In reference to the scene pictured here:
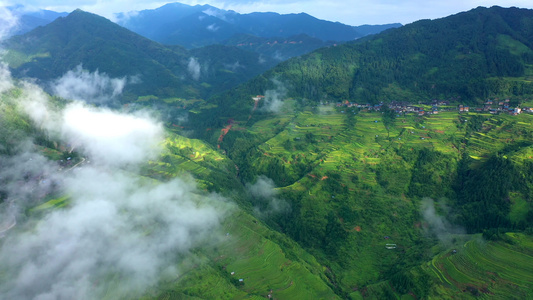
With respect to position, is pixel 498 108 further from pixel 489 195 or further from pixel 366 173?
pixel 366 173

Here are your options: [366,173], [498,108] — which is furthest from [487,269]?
[498,108]

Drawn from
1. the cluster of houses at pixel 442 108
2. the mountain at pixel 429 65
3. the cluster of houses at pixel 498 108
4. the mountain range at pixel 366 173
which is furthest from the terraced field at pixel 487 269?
the mountain at pixel 429 65

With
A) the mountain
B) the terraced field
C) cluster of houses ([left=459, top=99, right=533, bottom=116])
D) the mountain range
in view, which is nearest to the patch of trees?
the mountain range

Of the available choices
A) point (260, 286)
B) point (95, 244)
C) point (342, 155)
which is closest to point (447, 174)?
point (342, 155)

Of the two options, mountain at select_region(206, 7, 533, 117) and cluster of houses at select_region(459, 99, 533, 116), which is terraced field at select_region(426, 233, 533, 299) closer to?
cluster of houses at select_region(459, 99, 533, 116)

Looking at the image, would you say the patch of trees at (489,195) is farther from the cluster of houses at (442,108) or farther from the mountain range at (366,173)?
the cluster of houses at (442,108)
